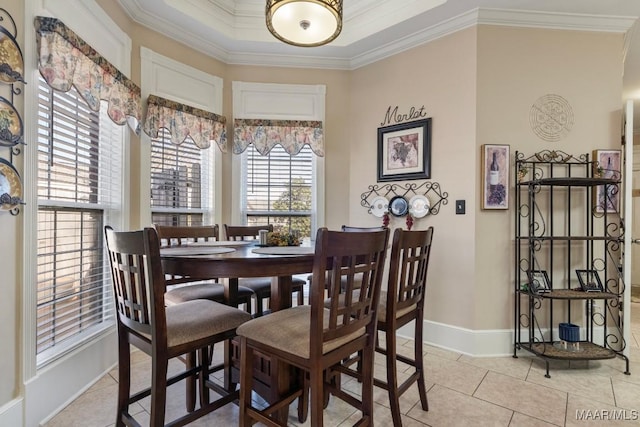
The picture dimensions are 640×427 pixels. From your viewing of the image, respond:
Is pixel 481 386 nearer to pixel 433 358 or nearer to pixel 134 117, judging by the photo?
pixel 433 358

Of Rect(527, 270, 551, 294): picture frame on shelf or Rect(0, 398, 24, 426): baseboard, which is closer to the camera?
Rect(0, 398, 24, 426): baseboard

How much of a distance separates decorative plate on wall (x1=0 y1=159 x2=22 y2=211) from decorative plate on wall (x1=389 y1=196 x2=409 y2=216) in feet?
8.47

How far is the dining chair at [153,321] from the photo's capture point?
49.9 inches

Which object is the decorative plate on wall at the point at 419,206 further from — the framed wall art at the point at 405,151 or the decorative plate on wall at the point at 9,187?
the decorative plate on wall at the point at 9,187

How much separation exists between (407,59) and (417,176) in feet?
3.60

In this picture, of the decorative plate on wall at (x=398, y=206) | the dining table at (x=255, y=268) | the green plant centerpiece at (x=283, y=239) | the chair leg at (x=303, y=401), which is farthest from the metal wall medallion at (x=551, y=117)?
the chair leg at (x=303, y=401)

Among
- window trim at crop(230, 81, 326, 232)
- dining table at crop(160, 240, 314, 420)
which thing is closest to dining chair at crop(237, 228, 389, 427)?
dining table at crop(160, 240, 314, 420)

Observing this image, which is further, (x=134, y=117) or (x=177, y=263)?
(x=134, y=117)

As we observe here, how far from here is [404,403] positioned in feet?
6.28

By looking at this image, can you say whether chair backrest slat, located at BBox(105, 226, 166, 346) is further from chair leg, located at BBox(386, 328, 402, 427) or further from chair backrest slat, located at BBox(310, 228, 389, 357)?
chair leg, located at BBox(386, 328, 402, 427)

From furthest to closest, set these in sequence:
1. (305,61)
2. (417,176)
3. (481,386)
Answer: (305,61), (417,176), (481,386)

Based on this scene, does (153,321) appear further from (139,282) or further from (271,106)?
(271,106)

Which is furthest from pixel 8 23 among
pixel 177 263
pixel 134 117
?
pixel 177 263

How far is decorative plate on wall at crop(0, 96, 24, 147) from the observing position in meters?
1.48
